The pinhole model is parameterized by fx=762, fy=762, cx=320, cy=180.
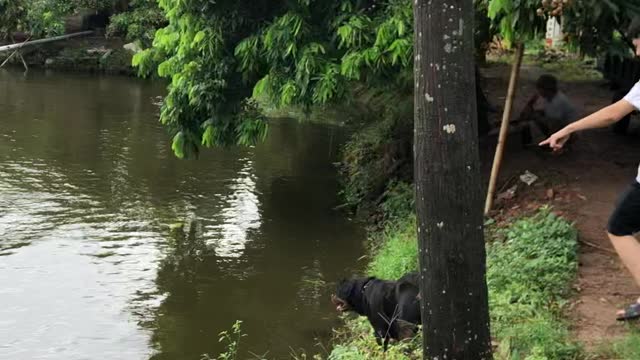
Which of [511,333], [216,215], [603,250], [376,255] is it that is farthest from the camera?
[216,215]

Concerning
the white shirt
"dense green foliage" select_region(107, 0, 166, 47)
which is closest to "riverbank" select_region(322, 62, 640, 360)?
the white shirt

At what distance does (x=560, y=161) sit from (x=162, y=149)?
9.27 m

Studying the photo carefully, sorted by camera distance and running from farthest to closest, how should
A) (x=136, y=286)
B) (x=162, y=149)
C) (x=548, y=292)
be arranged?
(x=162, y=149)
(x=136, y=286)
(x=548, y=292)

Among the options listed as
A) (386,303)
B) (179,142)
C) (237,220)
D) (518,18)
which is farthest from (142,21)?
(386,303)

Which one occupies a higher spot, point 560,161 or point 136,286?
point 560,161

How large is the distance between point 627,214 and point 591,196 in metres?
3.76

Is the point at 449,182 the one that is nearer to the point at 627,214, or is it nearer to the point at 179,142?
the point at 627,214

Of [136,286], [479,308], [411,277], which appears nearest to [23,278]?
[136,286]

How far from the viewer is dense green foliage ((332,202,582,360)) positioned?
529 centimetres

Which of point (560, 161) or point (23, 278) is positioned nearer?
point (23, 278)

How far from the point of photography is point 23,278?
8969 millimetres

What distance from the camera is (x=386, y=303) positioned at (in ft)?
20.4

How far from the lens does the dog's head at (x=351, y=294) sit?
21.5ft

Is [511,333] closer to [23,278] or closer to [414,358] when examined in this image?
[414,358]
